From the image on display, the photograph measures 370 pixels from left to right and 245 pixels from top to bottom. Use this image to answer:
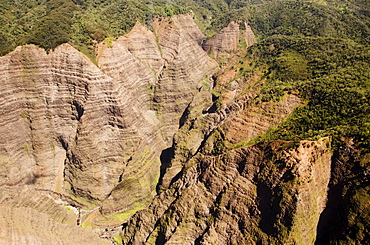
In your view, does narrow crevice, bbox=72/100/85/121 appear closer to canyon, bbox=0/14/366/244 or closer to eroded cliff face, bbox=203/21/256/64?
canyon, bbox=0/14/366/244

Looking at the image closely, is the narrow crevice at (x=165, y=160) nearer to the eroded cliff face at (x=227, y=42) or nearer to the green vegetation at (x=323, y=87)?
the green vegetation at (x=323, y=87)

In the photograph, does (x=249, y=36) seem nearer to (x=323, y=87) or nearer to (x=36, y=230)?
(x=323, y=87)

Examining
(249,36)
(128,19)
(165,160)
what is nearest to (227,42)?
(249,36)

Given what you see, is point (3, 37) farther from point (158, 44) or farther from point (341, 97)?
point (341, 97)

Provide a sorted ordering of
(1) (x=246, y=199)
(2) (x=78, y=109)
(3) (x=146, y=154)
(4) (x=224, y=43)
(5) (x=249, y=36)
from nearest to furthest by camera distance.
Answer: (1) (x=246, y=199), (2) (x=78, y=109), (3) (x=146, y=154), (4) (x=224, y=43), (5) (x=249, y=36)

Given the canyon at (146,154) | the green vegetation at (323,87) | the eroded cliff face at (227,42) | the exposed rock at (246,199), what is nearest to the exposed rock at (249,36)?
the eroded cliff face at (227,42)

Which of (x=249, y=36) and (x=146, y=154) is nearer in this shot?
(x=146, y=154)

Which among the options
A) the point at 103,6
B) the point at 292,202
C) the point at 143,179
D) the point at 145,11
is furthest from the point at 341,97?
the point at 103,6

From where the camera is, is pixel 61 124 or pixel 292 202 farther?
pixel 61 124
